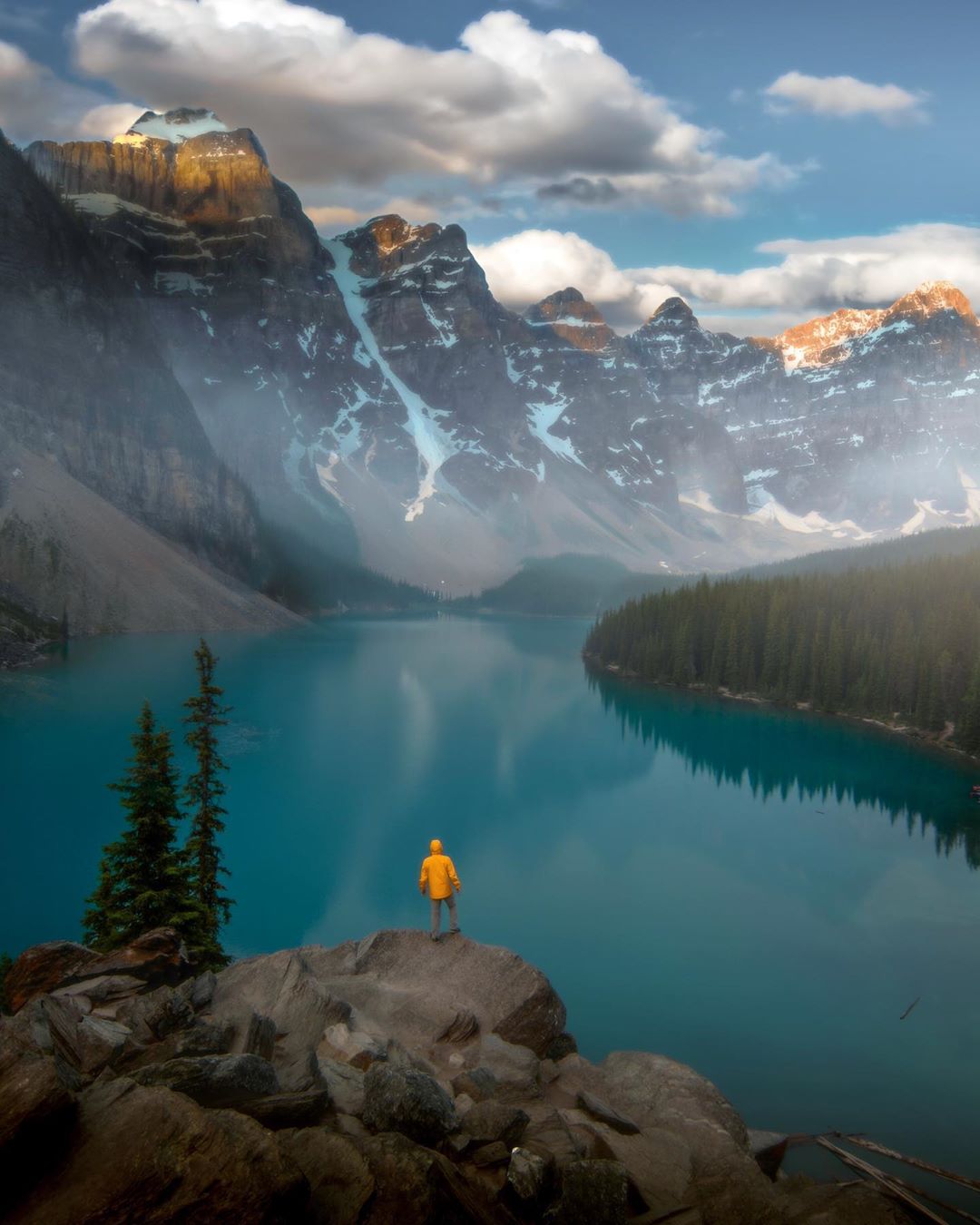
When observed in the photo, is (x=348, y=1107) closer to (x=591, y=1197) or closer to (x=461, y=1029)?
(x=591, y=1197)

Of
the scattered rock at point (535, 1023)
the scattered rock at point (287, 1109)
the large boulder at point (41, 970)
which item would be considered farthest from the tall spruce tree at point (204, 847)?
the scattered rock at point (287, 1109)

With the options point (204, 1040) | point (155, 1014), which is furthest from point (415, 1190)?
point (155, 1014)

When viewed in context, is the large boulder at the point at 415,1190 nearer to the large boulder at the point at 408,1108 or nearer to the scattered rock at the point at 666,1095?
the large boulder at the point at 408,1108

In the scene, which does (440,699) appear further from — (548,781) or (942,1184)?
(942,1184)

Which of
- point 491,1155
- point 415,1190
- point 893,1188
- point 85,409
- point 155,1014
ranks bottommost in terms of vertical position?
point 893,1188

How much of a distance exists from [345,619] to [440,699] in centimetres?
9393

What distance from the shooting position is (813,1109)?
18.0 meters

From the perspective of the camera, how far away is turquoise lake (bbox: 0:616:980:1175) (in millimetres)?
21297

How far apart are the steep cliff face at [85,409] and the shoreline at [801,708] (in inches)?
2127

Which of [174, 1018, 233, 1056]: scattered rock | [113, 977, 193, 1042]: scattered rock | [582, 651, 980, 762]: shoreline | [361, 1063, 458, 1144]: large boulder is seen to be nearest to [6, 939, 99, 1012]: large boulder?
[113, 977, 193, 1042]: scattered rock

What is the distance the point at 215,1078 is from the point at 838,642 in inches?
2888

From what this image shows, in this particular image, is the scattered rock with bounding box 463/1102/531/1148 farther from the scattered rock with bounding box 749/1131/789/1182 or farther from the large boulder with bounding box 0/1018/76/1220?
the scattered rock with bounding box 749/1131/789/1182

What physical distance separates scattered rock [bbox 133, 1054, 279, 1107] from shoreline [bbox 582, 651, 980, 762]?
192 feet

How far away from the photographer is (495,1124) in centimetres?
977
